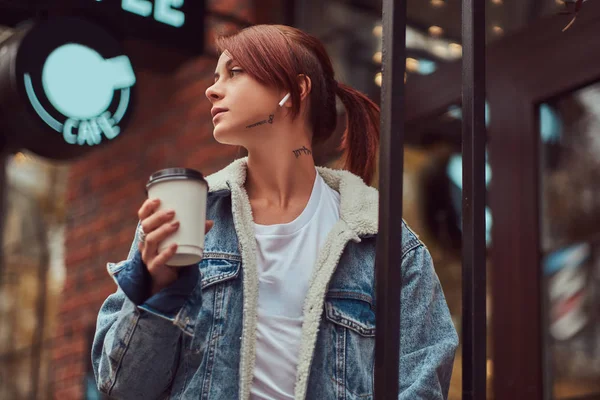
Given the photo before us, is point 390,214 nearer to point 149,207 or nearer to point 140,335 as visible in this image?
point 149,207

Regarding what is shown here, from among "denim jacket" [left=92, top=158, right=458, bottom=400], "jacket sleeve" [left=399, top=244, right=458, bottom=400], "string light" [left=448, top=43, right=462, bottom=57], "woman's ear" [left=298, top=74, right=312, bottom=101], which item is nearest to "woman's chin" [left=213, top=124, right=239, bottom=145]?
"denim jacket" [left=92, top=158, right=458, bottom=400]

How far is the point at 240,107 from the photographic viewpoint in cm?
190

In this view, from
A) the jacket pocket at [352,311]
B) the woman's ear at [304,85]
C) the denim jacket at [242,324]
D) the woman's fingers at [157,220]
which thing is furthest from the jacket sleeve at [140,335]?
the woman's ear at [304,85]

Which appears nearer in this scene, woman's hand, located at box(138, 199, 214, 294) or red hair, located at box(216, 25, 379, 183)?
woman's hand, located at box(138, 199, 214, 294)

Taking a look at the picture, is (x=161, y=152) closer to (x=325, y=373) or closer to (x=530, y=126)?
(x=530, y=126)

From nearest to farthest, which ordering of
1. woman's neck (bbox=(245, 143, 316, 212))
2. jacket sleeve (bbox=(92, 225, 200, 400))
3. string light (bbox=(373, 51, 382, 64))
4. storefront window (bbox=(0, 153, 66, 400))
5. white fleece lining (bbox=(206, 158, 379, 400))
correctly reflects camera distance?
jacket sleeve (bbox=(92, 225, 200, 400)), white fleece lining (bbox=(206, 158, 379, 400)), woman's neck (bbox=(245, 143, 316, 212)), string light (bbox=(373, 51, 382, 64)), storefront window (bbox=(0, 153, 66, 400))

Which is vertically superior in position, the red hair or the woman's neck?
the red hair

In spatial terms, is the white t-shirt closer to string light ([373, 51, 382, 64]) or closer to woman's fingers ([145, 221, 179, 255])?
woman's fingers ([145, 221, 179, 255])

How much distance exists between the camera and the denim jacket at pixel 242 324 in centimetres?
169

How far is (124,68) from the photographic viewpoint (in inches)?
140

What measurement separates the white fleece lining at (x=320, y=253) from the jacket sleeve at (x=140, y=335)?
153 millimetres

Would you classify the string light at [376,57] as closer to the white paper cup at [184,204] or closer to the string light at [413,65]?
the string light at [413,65]

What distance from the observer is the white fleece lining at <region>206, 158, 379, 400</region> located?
5.78 ft

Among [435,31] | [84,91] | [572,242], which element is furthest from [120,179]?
[572,242]
